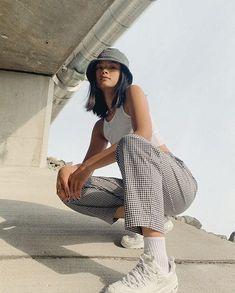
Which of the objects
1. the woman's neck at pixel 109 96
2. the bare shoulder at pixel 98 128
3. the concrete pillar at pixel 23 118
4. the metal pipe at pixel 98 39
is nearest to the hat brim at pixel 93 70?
the woman's neck at pixel 109 96

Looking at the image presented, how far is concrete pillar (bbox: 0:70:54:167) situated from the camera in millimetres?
8156

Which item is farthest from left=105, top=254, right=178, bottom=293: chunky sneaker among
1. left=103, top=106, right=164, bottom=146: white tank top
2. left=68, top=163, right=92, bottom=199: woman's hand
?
left=103, top=106, right=164, bottom=146: white tank top

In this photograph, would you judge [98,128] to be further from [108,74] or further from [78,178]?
[78,178]

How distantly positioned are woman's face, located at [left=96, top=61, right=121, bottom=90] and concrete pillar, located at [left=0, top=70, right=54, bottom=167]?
662 cm

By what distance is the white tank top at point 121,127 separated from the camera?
190cm

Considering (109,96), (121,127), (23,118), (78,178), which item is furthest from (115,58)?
(23,118)

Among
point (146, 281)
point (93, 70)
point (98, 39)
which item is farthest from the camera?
point (98, 39)

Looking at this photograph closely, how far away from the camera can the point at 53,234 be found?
231 centimetres

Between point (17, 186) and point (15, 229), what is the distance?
2.31m

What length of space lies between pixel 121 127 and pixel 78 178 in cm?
40

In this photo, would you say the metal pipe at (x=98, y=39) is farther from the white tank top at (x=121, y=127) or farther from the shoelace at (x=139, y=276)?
the shoelace at (x=139, y=276)

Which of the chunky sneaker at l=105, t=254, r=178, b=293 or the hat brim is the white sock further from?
the hat brim

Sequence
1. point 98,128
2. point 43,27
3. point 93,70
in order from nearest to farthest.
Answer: point 93,70 → point 98,128 → point 43,27

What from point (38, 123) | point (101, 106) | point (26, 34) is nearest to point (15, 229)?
point (101, 106)
